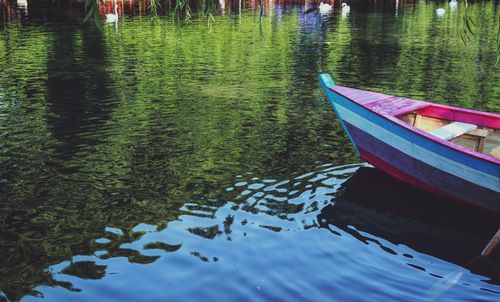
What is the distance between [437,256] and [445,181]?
2158 mm

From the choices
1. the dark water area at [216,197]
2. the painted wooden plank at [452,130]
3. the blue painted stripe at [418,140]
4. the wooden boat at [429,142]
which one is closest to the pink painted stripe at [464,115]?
the wooden boat at [429,142]

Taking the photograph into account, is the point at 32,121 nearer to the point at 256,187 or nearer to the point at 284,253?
the point at 256,187

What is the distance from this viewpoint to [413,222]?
36.9 ft

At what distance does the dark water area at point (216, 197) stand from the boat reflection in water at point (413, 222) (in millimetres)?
43

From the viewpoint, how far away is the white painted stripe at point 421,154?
10.4 metres

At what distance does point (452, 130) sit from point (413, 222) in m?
2.64

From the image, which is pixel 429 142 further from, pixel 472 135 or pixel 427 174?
pixel 472 135

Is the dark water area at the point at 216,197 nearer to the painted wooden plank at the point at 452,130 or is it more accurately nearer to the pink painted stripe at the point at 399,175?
the pink painted stripe at the point at 399,175

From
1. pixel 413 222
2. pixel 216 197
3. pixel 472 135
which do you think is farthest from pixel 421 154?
pixel 216 197

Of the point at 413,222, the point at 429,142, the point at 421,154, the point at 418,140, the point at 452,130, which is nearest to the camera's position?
the point at 429,142

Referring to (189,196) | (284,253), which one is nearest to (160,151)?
(189,196)

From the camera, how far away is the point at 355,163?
14.6 metres

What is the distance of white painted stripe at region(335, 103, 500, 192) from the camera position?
34.2 feet

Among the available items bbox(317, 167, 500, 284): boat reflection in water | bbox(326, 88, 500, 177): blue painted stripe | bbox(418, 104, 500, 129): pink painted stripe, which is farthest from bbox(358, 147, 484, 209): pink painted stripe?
bbox(418, 104, 500, 129): pink painted stripe
